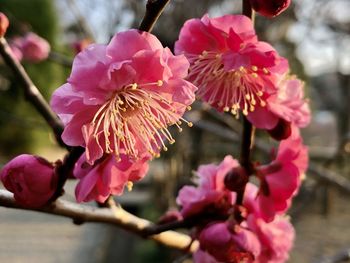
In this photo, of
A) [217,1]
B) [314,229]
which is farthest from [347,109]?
[217,1]

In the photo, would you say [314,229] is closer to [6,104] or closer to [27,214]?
[27,214]

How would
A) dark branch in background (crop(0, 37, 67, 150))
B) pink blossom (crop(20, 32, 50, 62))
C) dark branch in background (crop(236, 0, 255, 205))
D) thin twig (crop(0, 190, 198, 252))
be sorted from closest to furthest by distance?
thin twig (crop(0, 190, 198, 252))
dark branch in background (crop(236, 0, 255, 205))
dark branch in background (crop(0, 37, 67, 150))
pink blossom (crop(20, 32, 50, 62))

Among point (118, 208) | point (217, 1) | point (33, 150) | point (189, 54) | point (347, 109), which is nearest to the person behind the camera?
point (189, 54)

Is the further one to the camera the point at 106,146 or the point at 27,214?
the point at 27,214

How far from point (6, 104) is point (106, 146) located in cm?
1071

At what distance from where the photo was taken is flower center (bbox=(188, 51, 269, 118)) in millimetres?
690

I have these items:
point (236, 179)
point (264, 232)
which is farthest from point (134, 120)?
point (264, 232)

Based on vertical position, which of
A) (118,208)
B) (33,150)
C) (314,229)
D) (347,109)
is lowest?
(33,150)

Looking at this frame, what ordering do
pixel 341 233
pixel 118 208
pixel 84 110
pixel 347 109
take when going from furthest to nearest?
pixel 347 109, pixel 341 233, pixel 118 208, pixel 84 110

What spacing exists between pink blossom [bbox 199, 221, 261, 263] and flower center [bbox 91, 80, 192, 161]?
0.59 feet

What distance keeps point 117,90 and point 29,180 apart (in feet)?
0.52

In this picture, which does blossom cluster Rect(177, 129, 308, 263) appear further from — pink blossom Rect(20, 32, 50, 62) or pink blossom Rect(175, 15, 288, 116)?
pink blossom Rect(20, 32, 50, 62)

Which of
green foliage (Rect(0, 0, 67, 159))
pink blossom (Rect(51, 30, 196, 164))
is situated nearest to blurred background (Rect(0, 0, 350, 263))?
green foliage (Rect(0, 0, 67, 159))

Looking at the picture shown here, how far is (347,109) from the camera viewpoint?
782cm
